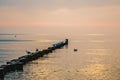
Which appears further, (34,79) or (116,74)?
(116,74)

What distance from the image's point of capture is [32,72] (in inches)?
2525

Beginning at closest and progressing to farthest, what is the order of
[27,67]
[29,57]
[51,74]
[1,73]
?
[1,73]
[51,74]
[27,67]
[29,57]

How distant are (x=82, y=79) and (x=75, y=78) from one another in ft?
4.16

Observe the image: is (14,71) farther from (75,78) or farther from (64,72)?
(75,78)

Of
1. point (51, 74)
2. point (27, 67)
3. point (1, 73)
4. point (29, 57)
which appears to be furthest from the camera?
point (29, 57)

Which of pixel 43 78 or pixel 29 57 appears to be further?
pixel 29 57

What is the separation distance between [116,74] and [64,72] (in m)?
9.61

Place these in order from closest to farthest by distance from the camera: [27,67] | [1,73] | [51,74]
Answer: [1,73] → [51,74] → [27,67]

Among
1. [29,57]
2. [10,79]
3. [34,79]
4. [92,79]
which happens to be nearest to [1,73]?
[10,79]

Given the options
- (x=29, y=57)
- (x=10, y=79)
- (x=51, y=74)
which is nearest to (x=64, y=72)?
(x=51, y=74)

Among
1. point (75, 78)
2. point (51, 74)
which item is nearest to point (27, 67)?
point (51, 74)

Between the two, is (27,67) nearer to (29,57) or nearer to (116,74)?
(29,57)

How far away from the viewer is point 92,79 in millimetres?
55781

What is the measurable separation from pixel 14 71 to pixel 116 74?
748 inches
